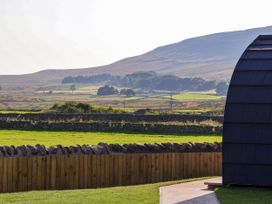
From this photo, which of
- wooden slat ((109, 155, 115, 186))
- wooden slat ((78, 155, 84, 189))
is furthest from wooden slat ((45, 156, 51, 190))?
wooden slat ((109, 155, 115, 186))

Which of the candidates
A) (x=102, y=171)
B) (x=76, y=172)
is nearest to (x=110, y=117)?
(x=102, y=171)

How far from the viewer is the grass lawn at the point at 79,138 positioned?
1444 inches

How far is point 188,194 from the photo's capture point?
65.3ft

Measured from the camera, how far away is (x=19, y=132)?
44.8 meters

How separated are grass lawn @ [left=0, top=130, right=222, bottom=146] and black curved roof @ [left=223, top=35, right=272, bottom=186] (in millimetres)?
15334

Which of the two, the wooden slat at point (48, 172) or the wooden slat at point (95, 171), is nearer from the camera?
the wooden slat at point (48, 172)

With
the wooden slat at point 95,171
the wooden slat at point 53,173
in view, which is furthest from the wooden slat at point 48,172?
the wooden slat at point 95,171

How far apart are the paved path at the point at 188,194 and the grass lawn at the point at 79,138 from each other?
13.7m

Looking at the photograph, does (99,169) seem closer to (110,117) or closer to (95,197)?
(95,197)

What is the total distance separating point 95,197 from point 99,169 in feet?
16.9

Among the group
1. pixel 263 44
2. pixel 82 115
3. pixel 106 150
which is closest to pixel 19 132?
pixel 82 115

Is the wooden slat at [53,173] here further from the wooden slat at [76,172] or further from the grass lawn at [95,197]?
the grass lawn at [95,197]

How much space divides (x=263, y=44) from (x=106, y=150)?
21.3ft

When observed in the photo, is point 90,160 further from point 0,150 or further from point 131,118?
point 131,118
